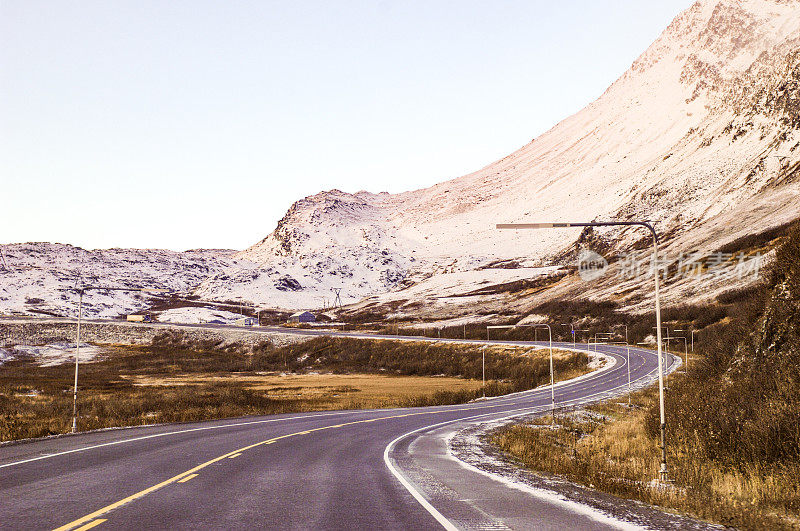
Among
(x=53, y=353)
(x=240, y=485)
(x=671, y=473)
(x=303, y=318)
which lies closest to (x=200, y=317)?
(x=303, y=318)

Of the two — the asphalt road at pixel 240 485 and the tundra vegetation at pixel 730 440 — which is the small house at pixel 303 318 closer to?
the tundra vegetation at pixel 730 440

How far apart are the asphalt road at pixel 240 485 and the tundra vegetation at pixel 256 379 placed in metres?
6.72

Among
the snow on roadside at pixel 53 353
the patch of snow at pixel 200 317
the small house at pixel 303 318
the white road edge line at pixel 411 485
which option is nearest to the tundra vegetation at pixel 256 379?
the snow on roadside at pixel 53 353

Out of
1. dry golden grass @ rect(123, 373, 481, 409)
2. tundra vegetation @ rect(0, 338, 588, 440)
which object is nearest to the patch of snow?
tundra vegetation @ rect(0, 338, 588, 440)

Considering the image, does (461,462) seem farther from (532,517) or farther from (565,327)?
(565,327)

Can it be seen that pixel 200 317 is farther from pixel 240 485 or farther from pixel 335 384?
pixel 240 485

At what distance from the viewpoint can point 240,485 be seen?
12.9 metres

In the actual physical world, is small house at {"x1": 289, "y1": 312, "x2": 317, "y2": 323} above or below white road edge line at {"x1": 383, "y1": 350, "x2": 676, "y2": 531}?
above

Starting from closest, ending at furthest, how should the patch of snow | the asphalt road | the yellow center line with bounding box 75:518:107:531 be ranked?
the yellow center line with bounding box 75:518:107:531
the asphalt road
the patch of snow

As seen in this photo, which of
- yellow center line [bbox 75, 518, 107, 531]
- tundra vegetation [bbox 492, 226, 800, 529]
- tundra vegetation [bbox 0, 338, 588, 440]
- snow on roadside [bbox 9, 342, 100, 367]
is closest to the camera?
yellow center line [bbox 75, 518, 107, 531]

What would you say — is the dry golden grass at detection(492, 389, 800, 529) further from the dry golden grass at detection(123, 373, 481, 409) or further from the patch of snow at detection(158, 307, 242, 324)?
the patch of snow at detection(158, 307, 242, 324)

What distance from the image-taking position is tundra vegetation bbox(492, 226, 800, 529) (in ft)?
37.0

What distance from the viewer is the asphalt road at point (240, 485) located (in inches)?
376

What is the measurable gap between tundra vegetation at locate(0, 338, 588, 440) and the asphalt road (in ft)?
22.0
